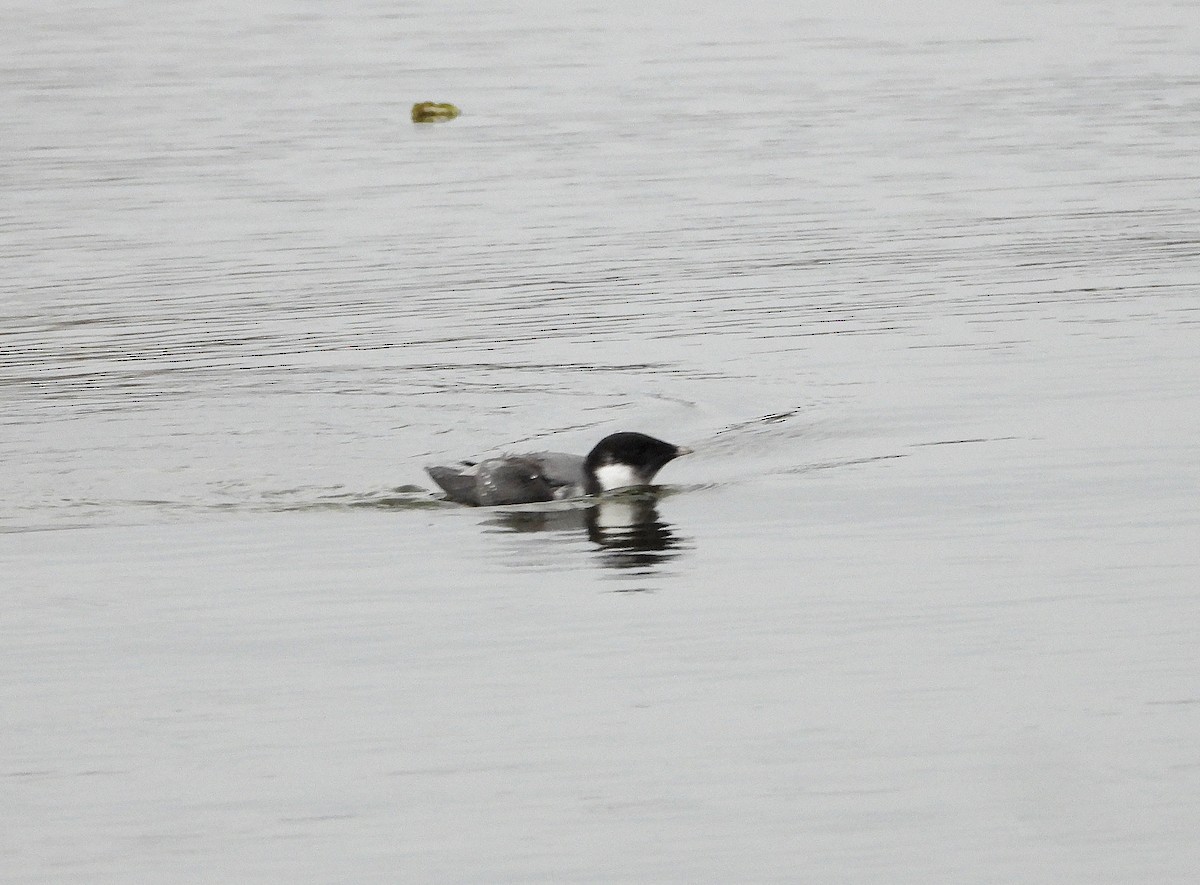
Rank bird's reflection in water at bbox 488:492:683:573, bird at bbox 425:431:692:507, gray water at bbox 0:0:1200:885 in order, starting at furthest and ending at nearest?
bird at bbox 425:431:692:507
bird's reflection in water at bbox 488:492:683:573
gray water at bbox 0:0:1200:885

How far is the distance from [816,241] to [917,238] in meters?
0.90

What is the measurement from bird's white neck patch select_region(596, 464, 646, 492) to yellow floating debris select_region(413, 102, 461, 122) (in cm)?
2071

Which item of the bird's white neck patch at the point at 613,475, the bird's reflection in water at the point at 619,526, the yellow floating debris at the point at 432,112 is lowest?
the bird's reflection in water at the point at 619,526

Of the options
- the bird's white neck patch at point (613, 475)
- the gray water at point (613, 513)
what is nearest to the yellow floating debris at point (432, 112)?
the gray water at point (613, 513)

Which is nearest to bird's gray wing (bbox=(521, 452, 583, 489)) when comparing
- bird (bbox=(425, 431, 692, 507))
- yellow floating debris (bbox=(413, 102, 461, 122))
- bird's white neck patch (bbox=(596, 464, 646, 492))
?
bird (bbox=(425, 431, 692, 507))

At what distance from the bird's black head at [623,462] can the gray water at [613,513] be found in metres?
0.23

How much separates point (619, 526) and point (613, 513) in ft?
1.10

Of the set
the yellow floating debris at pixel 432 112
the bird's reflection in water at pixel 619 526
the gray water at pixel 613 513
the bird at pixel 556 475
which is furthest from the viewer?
the yellow floating debris at pixel 432 112

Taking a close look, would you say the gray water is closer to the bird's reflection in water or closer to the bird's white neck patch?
the bird's reflection in water

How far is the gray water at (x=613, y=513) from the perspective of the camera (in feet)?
24.8

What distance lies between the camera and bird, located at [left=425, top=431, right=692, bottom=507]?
41.2 ft

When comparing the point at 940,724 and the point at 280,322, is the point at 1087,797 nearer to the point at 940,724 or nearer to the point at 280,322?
the point at 940,724

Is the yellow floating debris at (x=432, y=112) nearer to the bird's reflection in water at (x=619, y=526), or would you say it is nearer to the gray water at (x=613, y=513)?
the gray water at (x=613, y=513)

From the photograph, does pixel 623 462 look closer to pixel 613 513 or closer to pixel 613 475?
pixel 613 475
